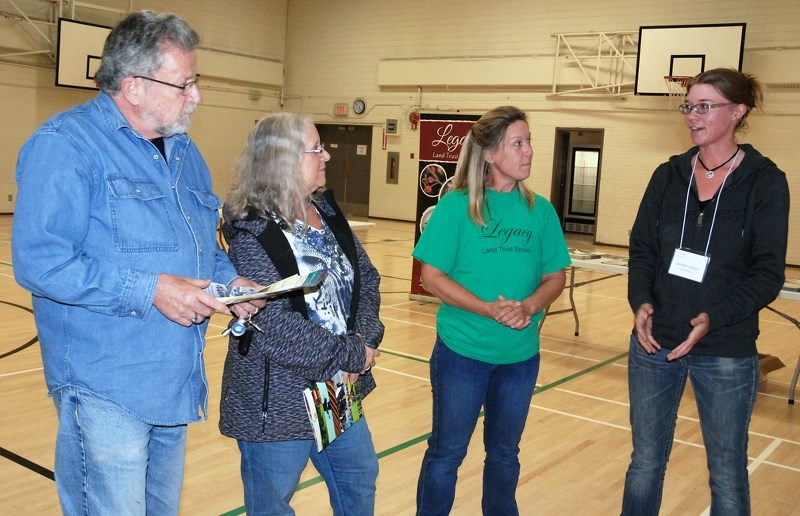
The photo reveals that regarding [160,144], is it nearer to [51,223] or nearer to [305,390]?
[51,223]

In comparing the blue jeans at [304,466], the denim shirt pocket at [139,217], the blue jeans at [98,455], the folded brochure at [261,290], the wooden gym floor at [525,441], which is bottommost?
the wooden gym floor at [525,441]

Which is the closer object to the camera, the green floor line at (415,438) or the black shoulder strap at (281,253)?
the black shoulder strap at (281,253)

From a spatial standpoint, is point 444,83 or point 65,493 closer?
point 65,493

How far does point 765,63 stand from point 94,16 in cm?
1319

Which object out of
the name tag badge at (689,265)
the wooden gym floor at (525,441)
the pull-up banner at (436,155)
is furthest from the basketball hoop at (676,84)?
the name tag badge at (689,265)

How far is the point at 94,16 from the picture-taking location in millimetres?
16344

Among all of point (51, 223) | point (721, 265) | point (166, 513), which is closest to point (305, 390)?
point (166, 513)

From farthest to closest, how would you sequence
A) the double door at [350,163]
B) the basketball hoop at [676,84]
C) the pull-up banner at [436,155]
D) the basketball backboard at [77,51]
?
the double door at [350,163] → the basketball backboard at [77,51] → the basketball hoop at [676,84] → the pull-up banner at [436,155]

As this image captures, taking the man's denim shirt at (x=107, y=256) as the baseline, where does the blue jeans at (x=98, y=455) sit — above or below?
below

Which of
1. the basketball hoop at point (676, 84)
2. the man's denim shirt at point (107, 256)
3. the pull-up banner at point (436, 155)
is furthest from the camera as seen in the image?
the basketball hoop at point (676, 84)

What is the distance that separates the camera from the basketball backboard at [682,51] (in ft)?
44.6

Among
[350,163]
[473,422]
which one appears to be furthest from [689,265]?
[350,163]

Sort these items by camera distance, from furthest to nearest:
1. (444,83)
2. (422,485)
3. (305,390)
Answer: (444,83)
(422,485)
(305,390)

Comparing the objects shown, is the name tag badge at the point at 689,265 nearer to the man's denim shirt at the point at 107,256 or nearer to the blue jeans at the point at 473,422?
the blue jeans at the point at 473,422
